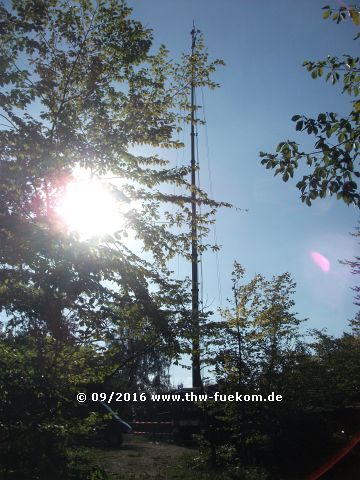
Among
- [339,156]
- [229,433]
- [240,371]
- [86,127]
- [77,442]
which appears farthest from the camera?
[229,433]

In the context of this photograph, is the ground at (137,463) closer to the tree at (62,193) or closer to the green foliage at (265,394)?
the green foliage at (265,394)

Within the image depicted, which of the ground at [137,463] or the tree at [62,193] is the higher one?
the tree at [62,193]

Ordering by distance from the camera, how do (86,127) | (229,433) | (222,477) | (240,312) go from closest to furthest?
1. (86,127)
2. (222,477)
3. (240,312)
4. (229,433)

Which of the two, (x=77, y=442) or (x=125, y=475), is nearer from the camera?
(x=77, y=442)

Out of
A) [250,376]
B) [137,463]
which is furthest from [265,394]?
[137,463]

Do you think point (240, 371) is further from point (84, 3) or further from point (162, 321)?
point (84, 3)

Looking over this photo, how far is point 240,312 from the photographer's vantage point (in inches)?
389

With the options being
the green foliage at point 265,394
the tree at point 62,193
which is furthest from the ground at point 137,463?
the tree at point 62,193

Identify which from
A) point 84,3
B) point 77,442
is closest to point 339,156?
point 77,442

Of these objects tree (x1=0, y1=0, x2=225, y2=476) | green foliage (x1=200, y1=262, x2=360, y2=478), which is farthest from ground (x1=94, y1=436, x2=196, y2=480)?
tree (x1=0, y1=0, x2=225, y2=476)

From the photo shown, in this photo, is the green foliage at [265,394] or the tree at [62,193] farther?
the green foliage at [265,394]

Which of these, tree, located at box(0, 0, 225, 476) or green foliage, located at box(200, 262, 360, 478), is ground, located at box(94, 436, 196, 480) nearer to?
green foliage, located at box(200, 262, 360, 478)

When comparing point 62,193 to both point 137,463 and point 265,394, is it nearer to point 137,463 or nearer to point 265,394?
point 265,394

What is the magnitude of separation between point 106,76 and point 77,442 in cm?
574
